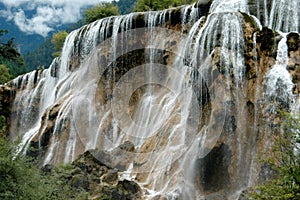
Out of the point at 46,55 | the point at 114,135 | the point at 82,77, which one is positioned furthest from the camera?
the point at 46,55

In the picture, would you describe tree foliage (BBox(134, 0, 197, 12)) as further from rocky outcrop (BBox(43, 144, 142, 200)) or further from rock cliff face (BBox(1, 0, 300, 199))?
rocky outcrop (BBox(43, 144, 142, 200))

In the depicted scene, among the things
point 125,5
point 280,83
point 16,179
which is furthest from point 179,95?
point 125,5

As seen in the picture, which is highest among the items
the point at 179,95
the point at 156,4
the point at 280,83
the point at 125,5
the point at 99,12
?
the point at 125,5

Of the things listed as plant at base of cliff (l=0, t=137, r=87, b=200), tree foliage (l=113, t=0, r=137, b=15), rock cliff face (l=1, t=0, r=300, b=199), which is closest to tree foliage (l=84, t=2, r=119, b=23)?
rock cliff face (l=1, t=0, r=300, b=199)

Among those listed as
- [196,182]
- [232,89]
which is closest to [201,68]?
[232,89]

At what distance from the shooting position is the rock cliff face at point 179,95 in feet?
63.3

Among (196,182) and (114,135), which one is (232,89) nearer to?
(196,182)

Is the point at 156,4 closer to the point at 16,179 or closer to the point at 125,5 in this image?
the point at 16,179

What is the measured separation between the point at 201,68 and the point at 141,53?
31.8 ft

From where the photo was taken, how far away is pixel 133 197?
62.5ft

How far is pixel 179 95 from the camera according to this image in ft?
82.9

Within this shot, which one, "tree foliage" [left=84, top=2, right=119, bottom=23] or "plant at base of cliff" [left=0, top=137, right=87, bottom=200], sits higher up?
"tree foliage" [left=84, top=2, right=119, bottom=23]

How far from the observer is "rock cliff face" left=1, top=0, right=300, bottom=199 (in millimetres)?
19281

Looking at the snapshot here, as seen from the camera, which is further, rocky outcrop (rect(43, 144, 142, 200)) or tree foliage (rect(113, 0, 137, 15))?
tree foliage (rect(113, 0, 137, 15))
